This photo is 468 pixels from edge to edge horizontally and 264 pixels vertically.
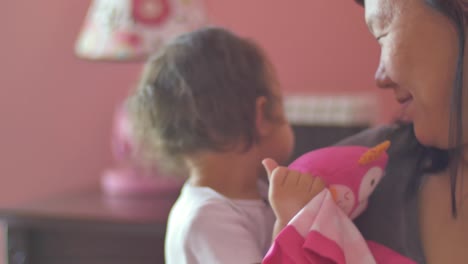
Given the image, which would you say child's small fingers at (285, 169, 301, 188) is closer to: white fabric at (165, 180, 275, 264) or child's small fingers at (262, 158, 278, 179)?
child's small fingers at (262, 158, 278, 179)

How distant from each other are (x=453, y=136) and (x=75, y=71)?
142cm

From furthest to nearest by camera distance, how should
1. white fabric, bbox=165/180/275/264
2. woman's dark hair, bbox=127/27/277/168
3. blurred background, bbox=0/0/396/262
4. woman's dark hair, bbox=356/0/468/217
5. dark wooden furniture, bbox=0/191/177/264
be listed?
1. blurred background, bbox=0/0/396/262
2. dark wooden furniture, bbox=0/191/177/264
3. woman's dark hair, bbox=127/27/277/168
4. white fabric, bbox=165/180/275/264
5. woman's dark hair, bbox=356/0/468/217

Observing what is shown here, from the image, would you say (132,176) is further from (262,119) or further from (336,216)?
(336,216)

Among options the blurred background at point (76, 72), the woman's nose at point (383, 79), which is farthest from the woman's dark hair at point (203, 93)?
the blurred background at point (76, 72)

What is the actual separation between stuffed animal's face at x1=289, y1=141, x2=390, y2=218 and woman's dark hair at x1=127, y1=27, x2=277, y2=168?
23 cm

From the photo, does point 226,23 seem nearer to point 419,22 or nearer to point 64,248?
point 64,248

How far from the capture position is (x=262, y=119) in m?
1.04

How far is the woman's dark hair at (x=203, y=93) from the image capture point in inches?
39.4

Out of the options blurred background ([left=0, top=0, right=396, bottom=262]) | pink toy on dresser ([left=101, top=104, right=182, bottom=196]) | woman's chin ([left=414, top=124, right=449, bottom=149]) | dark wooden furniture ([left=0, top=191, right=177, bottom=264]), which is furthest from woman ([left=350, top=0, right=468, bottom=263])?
blurred background ([left=0, top=0, right=396, bottom=262])

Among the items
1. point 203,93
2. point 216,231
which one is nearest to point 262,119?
point 203,93

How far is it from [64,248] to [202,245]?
2.03ft

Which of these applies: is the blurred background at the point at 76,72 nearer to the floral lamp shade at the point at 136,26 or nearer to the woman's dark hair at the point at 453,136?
the floral lamp shade at the point at 136,26

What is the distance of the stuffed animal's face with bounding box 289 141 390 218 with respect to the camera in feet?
2.56

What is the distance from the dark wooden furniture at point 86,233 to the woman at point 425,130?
0.59 meters
